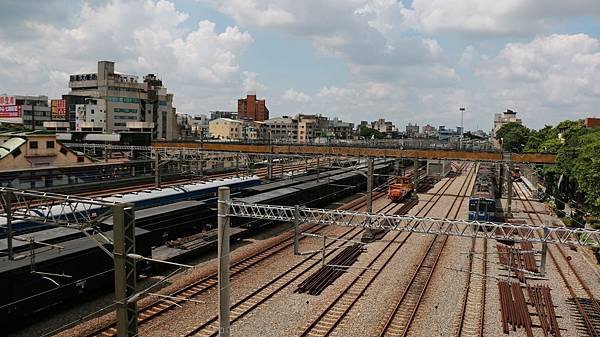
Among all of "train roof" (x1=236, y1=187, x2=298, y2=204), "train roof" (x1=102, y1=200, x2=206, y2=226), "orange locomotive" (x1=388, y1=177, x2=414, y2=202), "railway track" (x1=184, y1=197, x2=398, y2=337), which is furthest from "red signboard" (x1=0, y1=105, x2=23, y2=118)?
"railway track" (x1=184, y1=197, x2=398, y2=337)

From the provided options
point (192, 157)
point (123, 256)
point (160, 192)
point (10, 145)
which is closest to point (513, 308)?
point (123, 256)

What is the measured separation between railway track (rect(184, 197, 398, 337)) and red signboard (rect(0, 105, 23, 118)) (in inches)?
3112

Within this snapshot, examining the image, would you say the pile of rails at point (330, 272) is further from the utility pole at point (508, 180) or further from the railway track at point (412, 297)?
the utility pole at point (508, 180)

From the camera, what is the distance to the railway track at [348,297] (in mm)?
19094

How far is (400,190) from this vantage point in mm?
54219

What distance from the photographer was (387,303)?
22156mm

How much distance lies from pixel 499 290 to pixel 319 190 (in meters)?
24.8

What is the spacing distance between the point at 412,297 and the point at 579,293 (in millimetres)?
9629

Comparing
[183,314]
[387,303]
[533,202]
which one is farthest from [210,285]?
[533,202]

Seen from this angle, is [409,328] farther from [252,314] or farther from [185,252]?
[185,252]

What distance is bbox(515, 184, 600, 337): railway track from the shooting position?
20311 millimetres

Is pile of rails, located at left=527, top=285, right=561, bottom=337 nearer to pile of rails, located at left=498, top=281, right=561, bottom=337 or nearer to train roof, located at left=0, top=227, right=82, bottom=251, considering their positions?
pile of rails, located at left=498, top=281, right=561, bottom=337

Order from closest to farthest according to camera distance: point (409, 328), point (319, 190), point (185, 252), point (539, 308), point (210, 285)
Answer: point (409, 328), point (539, 308), point (210, 285), point (185, 252), point (319, 190)

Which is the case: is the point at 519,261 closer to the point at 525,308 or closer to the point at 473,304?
the point at 525,308
